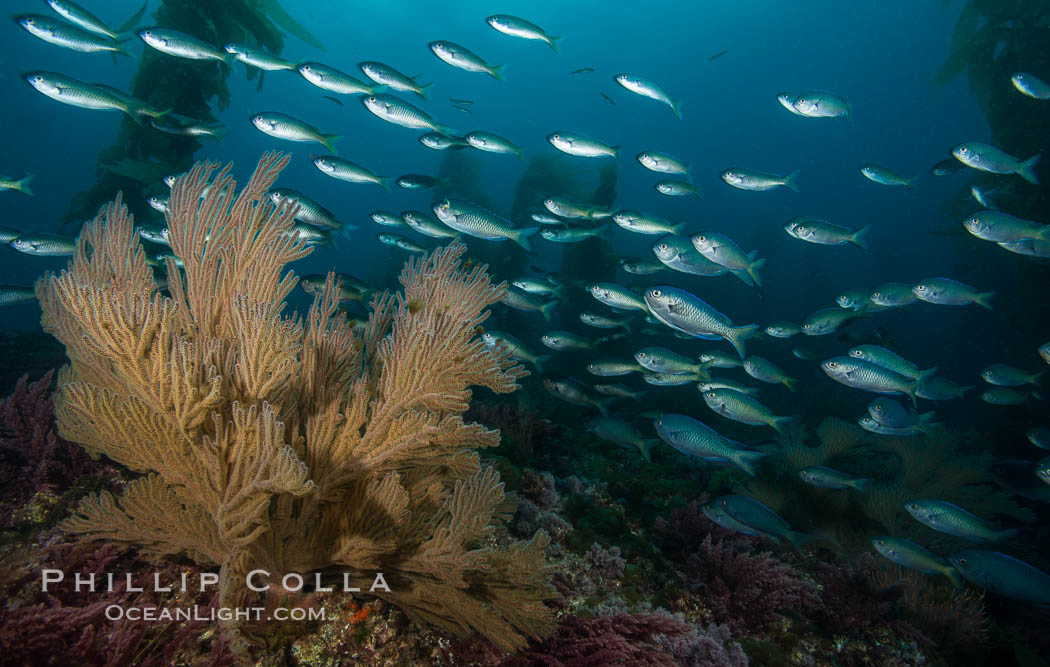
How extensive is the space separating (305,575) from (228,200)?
216cm

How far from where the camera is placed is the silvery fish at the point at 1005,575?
415cm

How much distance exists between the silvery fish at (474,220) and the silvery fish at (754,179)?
11.1 ft

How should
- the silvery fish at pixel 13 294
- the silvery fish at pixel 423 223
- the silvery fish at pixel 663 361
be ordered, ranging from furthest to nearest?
the silvery fish at pixel 423 223 → the silvery fish at pixel 13 294 → the silvery fish at pixel 663 361

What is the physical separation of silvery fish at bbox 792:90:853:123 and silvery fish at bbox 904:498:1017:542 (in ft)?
18.6

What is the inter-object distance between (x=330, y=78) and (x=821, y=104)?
25.0 ft

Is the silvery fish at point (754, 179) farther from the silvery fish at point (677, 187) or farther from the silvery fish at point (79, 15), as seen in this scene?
the silvery fish at point (79, 15)

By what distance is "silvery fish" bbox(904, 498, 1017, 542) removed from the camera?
4.62m

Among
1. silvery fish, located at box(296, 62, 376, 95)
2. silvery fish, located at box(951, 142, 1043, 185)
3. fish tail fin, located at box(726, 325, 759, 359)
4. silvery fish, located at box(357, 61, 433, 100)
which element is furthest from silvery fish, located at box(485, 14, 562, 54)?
silvery fish, located at box(951, 142, 1043, 185)

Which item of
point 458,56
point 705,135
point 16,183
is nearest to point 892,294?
point 458,56

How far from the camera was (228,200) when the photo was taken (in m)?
2.52

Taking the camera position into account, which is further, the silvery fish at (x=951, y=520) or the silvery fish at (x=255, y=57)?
the silvery fish at (x=255, y=57)

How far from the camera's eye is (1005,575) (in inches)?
169

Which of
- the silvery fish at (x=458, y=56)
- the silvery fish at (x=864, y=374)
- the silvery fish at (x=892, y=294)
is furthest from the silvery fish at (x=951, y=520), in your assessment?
the silvery fish at (x=458, y=56)

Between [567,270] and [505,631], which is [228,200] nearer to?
[505,631]
